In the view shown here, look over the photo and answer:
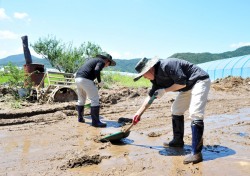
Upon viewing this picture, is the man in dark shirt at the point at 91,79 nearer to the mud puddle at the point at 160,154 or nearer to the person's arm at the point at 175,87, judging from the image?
the mud puddle at the point at 160,154

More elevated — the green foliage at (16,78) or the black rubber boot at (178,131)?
the green foliage at (16,78)

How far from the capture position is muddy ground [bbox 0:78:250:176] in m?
3.81

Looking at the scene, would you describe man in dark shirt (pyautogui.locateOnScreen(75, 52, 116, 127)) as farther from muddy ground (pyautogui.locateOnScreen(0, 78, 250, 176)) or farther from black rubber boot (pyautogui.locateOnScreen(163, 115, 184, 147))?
black rubber boot (pyautogui.locateOnScreen(163, 115, 184, 147))

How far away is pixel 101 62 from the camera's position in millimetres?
6730

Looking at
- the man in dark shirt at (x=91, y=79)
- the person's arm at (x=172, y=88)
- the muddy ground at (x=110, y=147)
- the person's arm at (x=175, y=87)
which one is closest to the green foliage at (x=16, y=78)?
the muddy ground at (x=110, y=147)

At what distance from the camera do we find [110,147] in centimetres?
495

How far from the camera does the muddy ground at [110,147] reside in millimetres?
3811

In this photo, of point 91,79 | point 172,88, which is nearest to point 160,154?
point 172,88

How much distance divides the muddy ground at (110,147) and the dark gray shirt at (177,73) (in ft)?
3.69

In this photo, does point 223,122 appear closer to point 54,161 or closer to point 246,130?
point 246,130

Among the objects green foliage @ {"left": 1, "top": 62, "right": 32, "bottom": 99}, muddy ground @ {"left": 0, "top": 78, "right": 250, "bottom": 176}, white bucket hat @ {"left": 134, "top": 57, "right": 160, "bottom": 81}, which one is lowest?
muddy ground @ {"left": 0, "top": 78, "right": 250, "bottom": 176}

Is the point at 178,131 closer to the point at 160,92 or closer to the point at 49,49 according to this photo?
the point at 160,92

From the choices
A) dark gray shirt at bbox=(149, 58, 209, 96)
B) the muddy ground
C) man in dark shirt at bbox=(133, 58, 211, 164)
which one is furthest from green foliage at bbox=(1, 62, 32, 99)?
dark gray shirt at bbox=(149, 58, 209, 96)

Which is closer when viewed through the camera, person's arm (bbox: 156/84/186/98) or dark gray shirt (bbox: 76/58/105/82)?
person's arm (bbox: 156/84/186/98)
